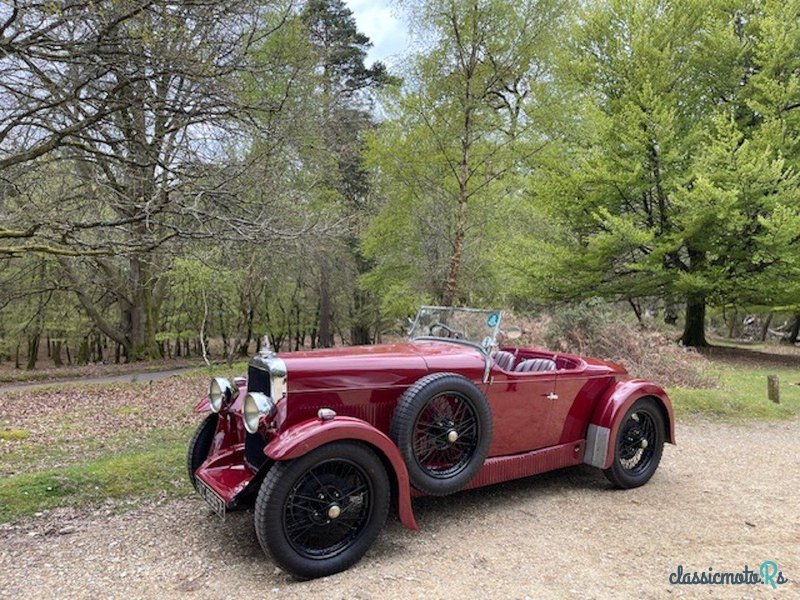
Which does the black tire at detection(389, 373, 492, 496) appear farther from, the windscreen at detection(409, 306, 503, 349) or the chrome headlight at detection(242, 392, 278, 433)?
the chrome headlight at detection(242, 392, 278, 433)

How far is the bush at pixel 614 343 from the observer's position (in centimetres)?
1058

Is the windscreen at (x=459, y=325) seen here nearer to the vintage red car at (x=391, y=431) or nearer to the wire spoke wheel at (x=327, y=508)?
the vintage red car at (x=391, y=431)

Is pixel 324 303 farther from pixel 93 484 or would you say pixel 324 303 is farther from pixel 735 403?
pixel 93 484

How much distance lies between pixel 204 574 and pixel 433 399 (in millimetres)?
1724

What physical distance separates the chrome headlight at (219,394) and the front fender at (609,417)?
3021 millimetres

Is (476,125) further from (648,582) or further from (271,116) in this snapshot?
(648,582)

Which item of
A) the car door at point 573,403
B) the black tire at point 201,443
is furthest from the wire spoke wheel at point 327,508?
the car door at point 573,403

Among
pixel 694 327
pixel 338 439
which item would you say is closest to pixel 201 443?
pixel 338 439

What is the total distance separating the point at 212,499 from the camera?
327 cm

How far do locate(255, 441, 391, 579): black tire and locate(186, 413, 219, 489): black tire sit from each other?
3.64 feet

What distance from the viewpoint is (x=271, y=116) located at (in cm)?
842

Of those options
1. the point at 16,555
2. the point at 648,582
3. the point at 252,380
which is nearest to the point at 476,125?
the point at 252,380

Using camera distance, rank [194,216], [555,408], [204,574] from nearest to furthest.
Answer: [204,574] → [555,408] → [194,216]

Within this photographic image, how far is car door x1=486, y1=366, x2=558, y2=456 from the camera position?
4000mm
